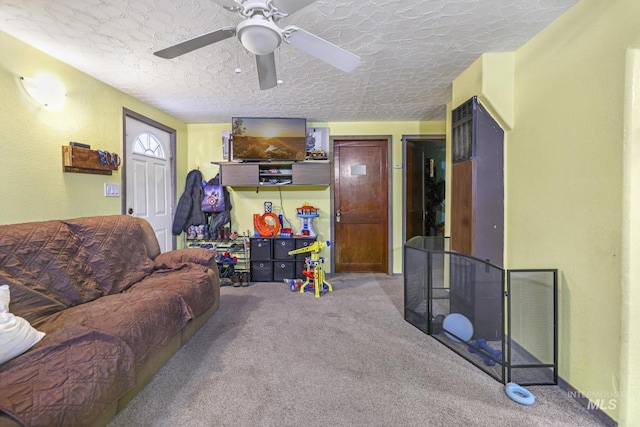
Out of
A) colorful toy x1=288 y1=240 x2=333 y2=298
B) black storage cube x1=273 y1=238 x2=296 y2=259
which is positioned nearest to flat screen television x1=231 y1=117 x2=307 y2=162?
black storage cube x1=273 y1=238 x2=296 y2=259

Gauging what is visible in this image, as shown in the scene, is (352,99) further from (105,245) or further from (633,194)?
(105,245)

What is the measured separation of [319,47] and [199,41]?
0.63m

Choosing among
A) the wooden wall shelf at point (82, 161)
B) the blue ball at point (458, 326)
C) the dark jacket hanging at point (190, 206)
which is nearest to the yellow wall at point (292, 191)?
the dark jacket hanging at point (190, 206)

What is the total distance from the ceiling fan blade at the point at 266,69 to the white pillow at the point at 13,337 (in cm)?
171

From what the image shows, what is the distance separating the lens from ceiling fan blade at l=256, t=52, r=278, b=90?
5.56 feet

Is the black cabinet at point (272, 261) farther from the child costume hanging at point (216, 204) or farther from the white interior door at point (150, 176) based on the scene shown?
the white interior door at point (150, 176)

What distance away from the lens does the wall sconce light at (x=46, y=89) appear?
2.10 meters

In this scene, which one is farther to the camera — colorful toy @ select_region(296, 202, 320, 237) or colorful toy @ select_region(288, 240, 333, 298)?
A: colorful toy @ select_region(296, 202, 320, 237)

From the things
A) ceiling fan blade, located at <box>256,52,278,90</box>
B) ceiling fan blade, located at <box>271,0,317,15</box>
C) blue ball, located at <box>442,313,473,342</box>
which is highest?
ceiling fan blade, located at <box>271,0,317,15</box>

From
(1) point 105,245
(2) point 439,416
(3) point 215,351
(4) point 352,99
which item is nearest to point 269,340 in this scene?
(3) point 215,351

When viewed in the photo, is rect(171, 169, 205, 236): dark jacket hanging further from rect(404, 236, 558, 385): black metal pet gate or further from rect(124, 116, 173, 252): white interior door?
rect(404, 236, 558, 385): black metal pet gate

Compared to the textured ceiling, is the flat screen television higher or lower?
lower

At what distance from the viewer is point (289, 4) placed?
4.24 feet

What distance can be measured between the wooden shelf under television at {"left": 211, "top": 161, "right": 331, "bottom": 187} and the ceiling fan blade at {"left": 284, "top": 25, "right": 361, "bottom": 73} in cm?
219
